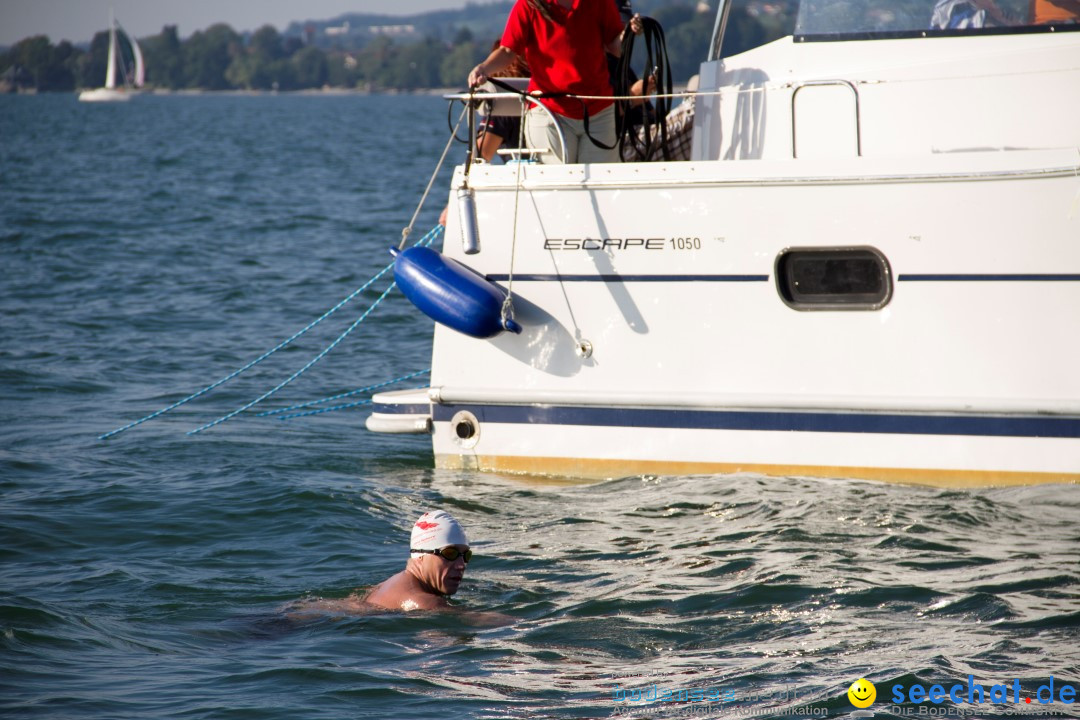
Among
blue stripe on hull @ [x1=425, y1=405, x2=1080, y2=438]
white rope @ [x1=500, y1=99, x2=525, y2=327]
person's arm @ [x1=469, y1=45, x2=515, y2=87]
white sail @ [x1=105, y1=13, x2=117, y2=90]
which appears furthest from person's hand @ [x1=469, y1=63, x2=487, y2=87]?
white sail @ [x1=105, y1=13, x2=117, y2=90]

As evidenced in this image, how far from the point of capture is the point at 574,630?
5.89 m

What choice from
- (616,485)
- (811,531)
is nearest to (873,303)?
(811,531)

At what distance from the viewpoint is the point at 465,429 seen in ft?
25.0

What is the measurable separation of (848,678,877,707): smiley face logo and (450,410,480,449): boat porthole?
3060 millimetres

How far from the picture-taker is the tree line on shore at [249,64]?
160125 mm

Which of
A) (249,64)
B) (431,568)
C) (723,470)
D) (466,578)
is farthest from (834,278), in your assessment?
(249,64)

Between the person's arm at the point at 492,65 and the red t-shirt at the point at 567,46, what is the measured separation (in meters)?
0.04

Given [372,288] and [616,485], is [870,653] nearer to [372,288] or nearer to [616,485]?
[616,485]

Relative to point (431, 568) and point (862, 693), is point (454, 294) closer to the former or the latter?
point (431, 568)

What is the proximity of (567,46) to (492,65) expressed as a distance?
18.2 inches

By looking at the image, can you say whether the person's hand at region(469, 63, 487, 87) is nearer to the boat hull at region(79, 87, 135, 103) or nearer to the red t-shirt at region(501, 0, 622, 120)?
the red t-shirt at region(501, 0, 622, 120)

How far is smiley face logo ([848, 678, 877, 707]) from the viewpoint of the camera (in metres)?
4.97

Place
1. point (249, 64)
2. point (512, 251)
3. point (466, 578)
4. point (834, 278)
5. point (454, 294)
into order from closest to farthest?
1. point (466, 578)
2. point (834, 278)
3. point (454, 294)
4. point (512, 251)
5. point (249, 64)

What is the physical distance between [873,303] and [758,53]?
1.86m
